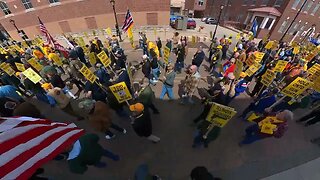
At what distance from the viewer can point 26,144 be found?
2959 mm

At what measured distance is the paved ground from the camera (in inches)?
224

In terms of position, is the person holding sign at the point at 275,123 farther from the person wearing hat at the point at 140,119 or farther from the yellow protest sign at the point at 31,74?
the yellow protest sign at the point at 31,74

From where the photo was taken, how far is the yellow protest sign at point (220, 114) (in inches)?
173

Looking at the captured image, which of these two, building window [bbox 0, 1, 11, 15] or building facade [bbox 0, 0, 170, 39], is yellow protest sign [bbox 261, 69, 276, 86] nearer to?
building facade [bbox 0, 0, 170, 39]

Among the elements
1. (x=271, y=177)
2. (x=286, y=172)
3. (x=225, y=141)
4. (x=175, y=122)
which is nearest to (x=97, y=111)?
(x=175, y=122)

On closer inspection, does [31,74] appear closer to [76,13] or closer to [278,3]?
[76,13]

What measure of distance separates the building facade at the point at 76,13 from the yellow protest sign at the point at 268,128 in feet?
66.3

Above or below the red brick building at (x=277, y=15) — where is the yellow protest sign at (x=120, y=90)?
above

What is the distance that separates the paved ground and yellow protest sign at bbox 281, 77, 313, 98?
2.06m

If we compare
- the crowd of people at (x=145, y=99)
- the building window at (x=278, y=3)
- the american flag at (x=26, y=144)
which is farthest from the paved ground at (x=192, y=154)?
the building window at (x=278, y=3)

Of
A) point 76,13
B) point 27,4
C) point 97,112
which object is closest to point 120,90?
point 97,112

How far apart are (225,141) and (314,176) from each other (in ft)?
9.45

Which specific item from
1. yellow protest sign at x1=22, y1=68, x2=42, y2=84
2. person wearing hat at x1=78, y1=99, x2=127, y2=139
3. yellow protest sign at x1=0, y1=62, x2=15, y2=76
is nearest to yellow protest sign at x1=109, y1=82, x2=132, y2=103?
person wearing hat at x1=78, y1=99, x2=127, y2=139

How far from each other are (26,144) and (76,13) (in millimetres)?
22811
